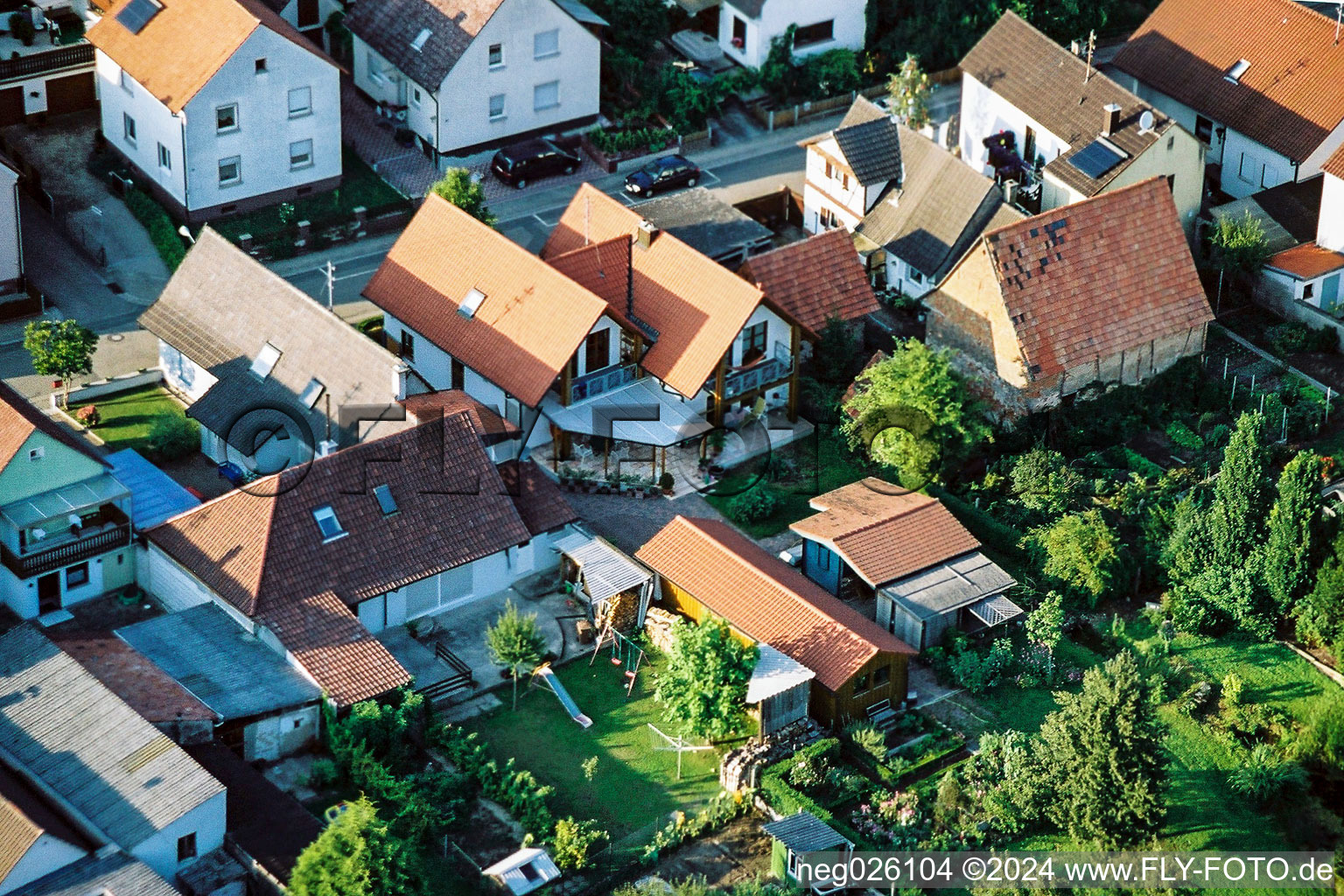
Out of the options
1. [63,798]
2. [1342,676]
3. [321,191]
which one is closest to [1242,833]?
[1342,676]

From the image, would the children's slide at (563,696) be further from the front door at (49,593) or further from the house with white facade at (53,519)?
the front door at (49,593)

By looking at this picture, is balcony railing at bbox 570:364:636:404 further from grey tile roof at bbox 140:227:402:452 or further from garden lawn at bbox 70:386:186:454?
garden lawn at bbox 70:386:186:454

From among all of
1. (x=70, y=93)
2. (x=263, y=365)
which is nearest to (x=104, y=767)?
(x=263, y=365)

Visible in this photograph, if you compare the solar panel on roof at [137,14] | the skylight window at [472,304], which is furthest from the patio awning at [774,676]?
the solar panel on roof at [137,14]

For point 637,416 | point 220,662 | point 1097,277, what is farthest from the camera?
point 1097,277

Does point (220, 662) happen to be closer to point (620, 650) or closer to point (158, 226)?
point (620, 650)

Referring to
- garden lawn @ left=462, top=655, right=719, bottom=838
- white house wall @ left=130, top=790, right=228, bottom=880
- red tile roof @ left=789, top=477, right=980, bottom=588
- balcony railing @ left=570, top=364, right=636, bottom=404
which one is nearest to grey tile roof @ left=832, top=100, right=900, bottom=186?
balcony railing @ left=570, top=364, right=636, bottom=404
